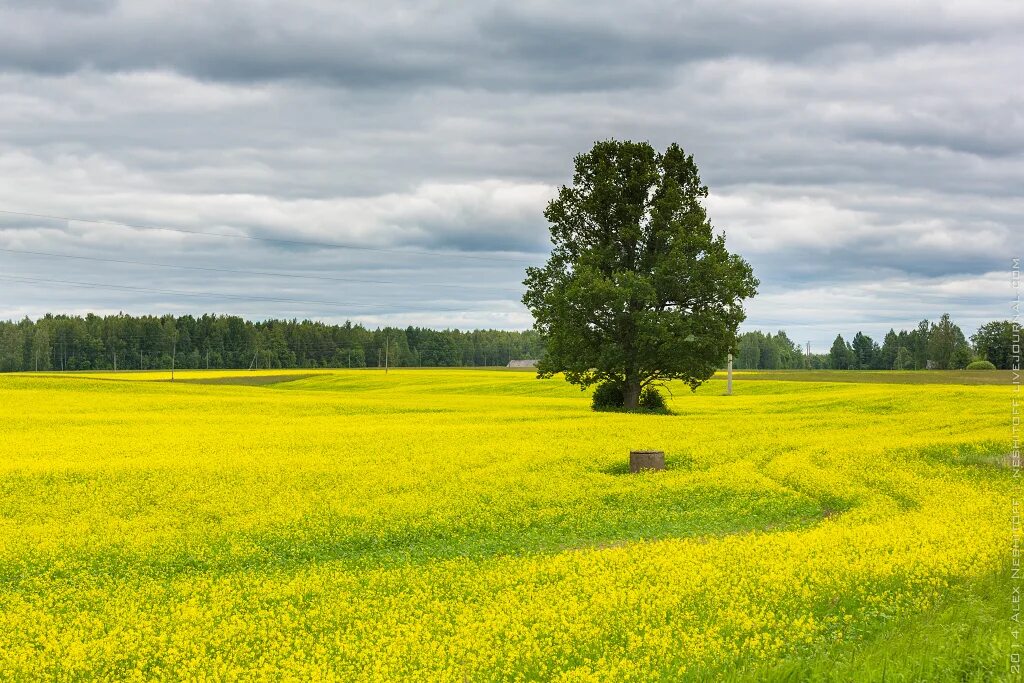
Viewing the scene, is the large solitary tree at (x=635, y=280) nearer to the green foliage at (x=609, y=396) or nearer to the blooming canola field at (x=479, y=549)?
the green foliage at (x=609, y=396)

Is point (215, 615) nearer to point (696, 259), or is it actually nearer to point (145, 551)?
point (145, 551)

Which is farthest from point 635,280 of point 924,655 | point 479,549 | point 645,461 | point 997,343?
point 997,343

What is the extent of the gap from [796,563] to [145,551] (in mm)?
14531

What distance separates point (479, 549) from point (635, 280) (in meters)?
38.1

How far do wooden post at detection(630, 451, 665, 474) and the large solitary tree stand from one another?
26340 millimetres

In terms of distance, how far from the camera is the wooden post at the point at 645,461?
30719mm

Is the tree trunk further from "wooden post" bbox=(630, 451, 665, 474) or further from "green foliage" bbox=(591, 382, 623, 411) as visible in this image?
"wooden post" bbox=(630, 451, 665, 474)

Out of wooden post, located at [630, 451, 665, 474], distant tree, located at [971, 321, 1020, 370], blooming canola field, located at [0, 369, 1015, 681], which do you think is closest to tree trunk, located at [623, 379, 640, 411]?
blooming canola field, located at [0, 369, 1015, 681]

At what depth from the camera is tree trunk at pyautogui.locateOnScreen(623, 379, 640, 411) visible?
61.6m

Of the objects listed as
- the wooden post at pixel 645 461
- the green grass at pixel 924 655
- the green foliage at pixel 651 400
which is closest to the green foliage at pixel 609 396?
the green foliage at pixel 651 400

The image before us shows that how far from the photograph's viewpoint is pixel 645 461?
101 feet

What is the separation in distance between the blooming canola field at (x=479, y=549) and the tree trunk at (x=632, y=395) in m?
17.8

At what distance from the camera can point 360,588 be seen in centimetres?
1722

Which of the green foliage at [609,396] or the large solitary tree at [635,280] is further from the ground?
the large solitary tree at [635,280]
